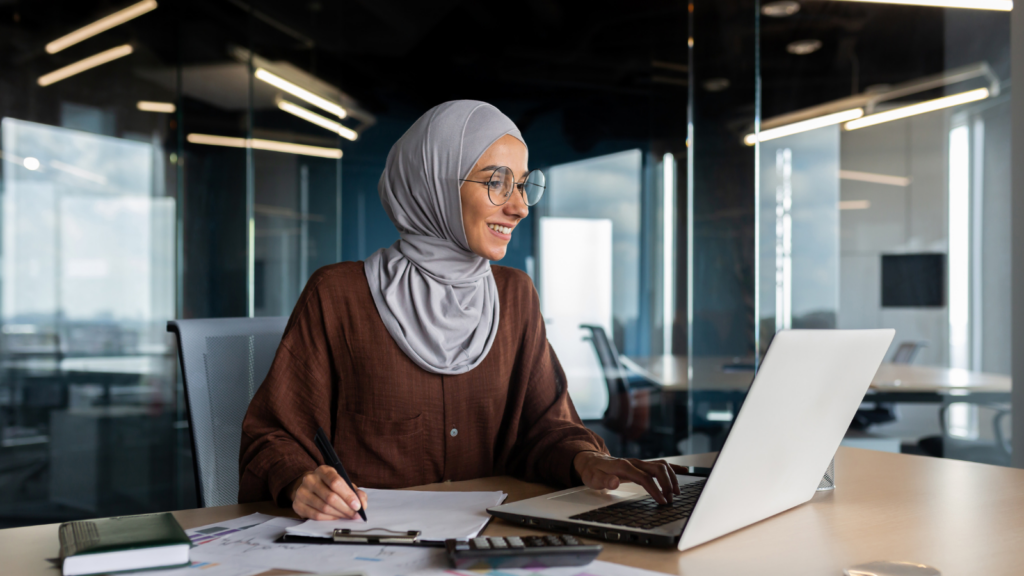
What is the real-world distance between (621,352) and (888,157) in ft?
5.55

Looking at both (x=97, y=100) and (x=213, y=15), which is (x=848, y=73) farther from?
(x=97, y=100)

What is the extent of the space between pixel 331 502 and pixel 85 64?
10.3ft

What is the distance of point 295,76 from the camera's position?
12.6 feet

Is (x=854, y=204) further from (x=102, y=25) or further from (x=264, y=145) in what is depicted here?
(x=102, y=25)

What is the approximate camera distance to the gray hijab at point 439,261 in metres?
1.30

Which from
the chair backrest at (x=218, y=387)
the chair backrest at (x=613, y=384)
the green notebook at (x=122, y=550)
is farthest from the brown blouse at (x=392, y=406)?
the chair backrest at (x=613, y=384)

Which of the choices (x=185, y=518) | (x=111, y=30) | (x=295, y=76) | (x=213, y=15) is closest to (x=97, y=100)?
(x=111, y=30)

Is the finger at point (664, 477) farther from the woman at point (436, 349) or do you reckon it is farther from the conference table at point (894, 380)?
the conference table at point (894, 380)

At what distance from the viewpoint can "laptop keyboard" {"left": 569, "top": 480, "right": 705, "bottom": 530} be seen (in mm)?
853

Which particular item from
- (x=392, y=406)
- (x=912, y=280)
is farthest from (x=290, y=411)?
(x=912, y=280)

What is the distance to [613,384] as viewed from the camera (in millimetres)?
4238

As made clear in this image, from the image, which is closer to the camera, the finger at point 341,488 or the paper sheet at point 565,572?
the paper sheet at point 565,572

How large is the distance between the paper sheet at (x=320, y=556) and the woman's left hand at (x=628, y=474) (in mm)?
298

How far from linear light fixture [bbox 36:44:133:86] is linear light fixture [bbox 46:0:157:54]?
0.08 metres
